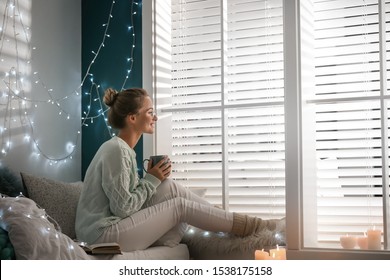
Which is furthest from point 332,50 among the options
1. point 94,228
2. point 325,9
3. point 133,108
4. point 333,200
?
point 94,228

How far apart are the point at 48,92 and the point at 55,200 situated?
81 centimetres

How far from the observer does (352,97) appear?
112 inches

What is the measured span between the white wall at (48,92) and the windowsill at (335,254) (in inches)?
61.2

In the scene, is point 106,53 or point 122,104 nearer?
point 122,104

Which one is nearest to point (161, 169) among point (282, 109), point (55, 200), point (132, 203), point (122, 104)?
point (132, 203)

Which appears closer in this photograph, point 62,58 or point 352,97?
point 352,97

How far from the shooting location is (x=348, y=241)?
9.11 feet

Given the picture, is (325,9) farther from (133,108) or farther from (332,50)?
(133,108)

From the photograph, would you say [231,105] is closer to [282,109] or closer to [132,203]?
[282,109]

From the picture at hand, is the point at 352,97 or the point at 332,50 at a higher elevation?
the point at 332,50

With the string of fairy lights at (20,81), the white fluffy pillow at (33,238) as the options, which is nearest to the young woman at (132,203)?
the white fluffy pillow at (33,238)

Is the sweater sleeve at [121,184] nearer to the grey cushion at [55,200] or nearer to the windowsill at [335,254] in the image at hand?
the grey cushion at [55,200]

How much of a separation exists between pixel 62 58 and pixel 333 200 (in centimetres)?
187
